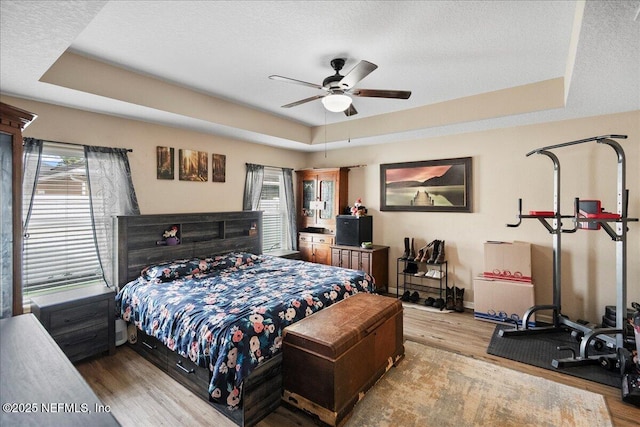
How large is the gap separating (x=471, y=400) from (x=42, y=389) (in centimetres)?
264

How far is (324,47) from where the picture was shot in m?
2.60

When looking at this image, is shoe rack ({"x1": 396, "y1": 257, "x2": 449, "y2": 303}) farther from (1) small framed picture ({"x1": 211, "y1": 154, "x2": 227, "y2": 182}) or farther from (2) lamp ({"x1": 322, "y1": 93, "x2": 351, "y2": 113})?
(1) small framed picture ({"x1": 211, "y1": 154, "x2": 227, "y2": 182})

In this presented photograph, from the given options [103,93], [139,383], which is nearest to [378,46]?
[103,93]

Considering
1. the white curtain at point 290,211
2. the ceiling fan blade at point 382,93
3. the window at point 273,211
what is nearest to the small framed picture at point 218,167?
the window at point 273,211

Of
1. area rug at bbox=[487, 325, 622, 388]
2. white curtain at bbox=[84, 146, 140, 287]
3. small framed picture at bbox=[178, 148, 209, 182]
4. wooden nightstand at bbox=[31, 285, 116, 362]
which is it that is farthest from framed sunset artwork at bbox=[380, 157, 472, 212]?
wooden nightstand at bbox=[31, 285, 116, 362]

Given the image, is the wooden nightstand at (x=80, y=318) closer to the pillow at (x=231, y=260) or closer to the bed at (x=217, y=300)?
the bed at (x=217, y=300)

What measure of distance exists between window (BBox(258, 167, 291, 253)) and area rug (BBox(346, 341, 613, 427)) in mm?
3365

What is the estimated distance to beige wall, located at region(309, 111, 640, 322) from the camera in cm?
357

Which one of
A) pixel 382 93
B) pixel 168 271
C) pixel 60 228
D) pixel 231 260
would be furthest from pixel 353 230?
pixel 60 228

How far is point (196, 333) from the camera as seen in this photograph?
2.28 m

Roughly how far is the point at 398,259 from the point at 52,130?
4616 millimetres

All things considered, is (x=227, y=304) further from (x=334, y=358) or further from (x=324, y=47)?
(x=324, y=47)

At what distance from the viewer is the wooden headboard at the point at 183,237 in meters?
3.48

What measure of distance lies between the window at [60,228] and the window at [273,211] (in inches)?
100
